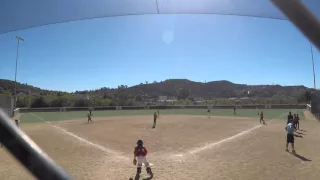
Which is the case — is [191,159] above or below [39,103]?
below

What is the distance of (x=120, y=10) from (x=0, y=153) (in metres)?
15.5

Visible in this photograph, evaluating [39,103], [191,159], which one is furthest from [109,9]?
[39,103]

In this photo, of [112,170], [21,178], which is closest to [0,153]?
[21,178]

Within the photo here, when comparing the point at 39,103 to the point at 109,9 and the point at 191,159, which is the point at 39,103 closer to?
the point at 191,159

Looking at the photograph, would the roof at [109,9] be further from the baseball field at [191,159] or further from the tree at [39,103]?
the tree at [39,103]

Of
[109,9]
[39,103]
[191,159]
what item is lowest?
A: [191,159]

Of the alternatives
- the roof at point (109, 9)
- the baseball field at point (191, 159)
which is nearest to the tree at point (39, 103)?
the baseball field at point (191, 159)

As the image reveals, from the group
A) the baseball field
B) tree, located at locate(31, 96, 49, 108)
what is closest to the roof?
the baseball field

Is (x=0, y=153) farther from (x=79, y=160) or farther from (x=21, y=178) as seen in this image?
(x=21, y=178)

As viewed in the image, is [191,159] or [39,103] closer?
[191,159]

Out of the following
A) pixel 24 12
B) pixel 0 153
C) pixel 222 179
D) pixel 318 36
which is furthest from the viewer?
pixel 0 153

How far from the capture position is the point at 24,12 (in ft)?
18.2

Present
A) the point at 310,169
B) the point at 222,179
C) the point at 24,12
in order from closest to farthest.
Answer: the point at 24,12, the point at 222,179, the point at 310,169

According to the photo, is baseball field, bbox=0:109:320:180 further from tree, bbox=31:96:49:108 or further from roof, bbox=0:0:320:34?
tree, bbox=31:96:49:108
